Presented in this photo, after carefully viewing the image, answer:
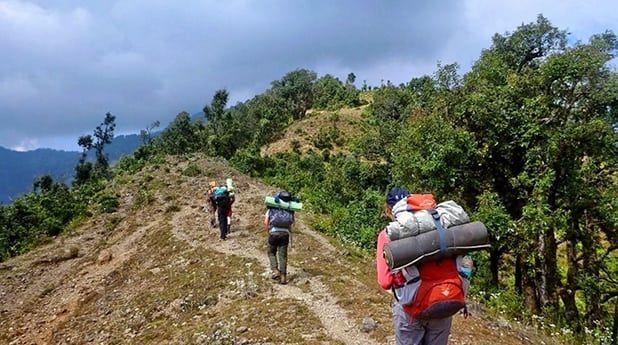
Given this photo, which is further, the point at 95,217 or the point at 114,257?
the point at 95,217

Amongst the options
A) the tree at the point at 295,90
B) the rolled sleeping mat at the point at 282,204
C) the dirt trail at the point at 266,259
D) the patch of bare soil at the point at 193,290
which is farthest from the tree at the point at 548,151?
the tree at the point at 295,90

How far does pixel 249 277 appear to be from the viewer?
1401 centimetres

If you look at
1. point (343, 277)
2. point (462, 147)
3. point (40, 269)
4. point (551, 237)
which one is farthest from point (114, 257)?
point (551, 237)

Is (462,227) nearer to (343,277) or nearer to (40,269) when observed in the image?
(343,277)

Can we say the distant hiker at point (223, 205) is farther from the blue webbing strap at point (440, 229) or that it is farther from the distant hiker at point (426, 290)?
the blue webbing strap at point (440, 229)

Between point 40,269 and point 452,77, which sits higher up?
point 452,77

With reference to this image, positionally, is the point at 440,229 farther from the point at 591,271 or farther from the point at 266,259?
the point at 591,271

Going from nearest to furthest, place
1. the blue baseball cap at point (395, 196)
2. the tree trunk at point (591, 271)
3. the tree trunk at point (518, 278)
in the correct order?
the blue baseball cap at point (395, 196)
the tree trunk at point (591, 271)
the tree trunk at point (518, 278)

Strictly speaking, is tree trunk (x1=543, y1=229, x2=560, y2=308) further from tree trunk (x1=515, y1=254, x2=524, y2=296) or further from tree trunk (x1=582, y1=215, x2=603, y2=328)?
tree trunk (x1=582, y1=215, x2=603, y2=328)

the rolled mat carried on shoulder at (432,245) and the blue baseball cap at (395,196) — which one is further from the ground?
the blue baseball cap at (395,196)

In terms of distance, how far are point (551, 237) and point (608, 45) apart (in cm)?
695

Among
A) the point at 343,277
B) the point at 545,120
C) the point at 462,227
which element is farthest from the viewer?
the point at 545,120

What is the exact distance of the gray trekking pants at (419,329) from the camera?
18.1 ft

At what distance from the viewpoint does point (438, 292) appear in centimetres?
516
